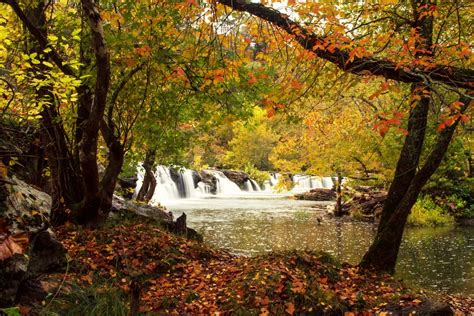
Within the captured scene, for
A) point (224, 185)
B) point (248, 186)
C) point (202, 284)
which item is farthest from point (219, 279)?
point (248, 186)

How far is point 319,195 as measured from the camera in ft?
94.8

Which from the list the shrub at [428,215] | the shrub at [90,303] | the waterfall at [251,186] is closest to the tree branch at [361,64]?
the shrub at [90,303]

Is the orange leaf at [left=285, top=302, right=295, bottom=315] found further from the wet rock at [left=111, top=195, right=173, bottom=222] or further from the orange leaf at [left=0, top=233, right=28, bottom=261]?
the wet rock at [left=111, top=195, right=173, bottom=222]

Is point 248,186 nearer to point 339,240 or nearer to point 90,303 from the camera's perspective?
point 339,240

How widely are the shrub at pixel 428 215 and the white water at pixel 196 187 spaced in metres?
6.24

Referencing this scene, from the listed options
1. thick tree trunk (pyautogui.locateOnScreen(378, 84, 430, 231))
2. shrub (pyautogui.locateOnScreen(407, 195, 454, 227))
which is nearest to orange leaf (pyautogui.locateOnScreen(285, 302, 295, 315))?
thick tree trunk (pyautogui.locateOnScreen(378, 84, 430, 231))

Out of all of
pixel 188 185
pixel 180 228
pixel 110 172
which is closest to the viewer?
pixel 110 172

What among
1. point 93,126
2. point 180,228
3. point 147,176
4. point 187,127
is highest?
point 187,127

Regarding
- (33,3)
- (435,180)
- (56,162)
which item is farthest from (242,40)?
(435,180)

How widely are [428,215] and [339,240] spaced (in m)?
6.44

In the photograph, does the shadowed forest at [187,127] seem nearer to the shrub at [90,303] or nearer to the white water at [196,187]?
the shrub at [90,303]

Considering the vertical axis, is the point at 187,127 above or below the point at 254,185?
above

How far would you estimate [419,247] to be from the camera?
13.4 meters

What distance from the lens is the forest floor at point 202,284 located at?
201 inches
